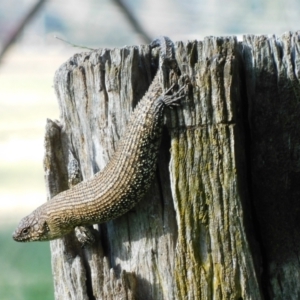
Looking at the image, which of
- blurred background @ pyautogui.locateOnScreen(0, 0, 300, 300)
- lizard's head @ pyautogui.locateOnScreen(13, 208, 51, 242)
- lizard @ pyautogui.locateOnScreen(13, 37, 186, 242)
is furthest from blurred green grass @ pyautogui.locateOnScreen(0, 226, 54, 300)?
lizard @ pyautogui.locateOnScreen(13, 37, 186, 242)

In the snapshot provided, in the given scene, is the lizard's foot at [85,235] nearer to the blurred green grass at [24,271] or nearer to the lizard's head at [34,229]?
the lizard's head at [34,229]

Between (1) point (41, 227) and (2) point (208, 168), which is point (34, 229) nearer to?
(1) point (41, 227)

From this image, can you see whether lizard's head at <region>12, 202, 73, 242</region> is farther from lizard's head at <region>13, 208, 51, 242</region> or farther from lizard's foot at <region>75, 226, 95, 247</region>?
lizard's foot at <region>75, 226, 95, 247</region>

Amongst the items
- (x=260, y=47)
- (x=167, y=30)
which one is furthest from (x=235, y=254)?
(x=167, y=30)

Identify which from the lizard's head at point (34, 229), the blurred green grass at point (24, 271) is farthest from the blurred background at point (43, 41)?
the lizard's head at point (34, 229)

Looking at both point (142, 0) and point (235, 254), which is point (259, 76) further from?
point (142, 0)

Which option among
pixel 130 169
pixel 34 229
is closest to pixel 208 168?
pixel 130 169
